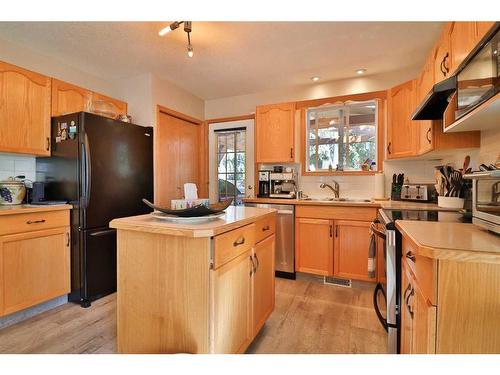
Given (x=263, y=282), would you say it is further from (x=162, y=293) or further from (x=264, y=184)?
(x=264, y=184)

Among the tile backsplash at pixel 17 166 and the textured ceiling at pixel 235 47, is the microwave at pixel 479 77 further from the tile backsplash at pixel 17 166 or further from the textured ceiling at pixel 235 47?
the tile backsplash at pixel 17 166

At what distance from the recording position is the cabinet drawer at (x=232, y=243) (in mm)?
1105

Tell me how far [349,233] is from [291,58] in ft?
6.35

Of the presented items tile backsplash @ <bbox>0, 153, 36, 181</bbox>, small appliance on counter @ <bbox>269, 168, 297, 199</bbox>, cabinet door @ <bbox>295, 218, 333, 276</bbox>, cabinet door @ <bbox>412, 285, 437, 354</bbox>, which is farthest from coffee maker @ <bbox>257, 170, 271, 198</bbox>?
tile backsplash @ <bbox>0, 153, 36, 181</bbox>

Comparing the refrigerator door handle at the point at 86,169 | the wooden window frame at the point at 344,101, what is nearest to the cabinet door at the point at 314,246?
the wooden window frame at the point at 344,101

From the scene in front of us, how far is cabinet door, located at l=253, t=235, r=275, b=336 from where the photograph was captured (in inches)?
59.2

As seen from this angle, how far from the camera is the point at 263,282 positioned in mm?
1611

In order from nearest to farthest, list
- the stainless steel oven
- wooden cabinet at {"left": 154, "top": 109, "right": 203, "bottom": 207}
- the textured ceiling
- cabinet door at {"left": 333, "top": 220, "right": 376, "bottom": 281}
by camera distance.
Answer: the stainless steel oven < the textured ceiling < cabinet door at {"left": 333, "top": 220, "right": 376, "bottom": 281} < wooden cabinet at {"left": 154, "top": 109, "right": 203, "bottom": 207}

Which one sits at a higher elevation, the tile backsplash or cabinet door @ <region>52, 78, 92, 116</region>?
cabinet door @ <region>52, 78, 92, 116</region>

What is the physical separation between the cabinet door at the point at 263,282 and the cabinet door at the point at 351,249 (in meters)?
1.13

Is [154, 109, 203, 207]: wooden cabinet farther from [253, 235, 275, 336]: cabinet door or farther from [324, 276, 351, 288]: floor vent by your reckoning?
[324, 276, 351, 288]: floor vent

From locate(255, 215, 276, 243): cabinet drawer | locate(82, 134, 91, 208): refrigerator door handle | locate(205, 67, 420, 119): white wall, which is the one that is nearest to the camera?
locate(255, 215, 276, 243): cabinet drawer

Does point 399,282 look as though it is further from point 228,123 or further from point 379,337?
point 228,123

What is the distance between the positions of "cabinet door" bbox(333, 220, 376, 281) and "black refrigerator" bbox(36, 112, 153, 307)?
7.26 ft
